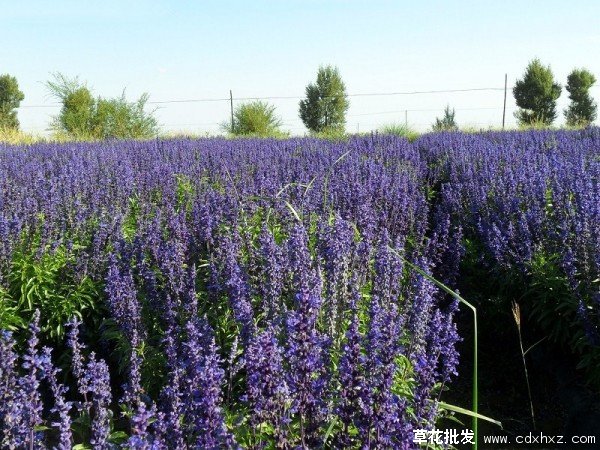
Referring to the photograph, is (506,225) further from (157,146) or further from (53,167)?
(157,146)

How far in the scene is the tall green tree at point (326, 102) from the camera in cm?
3572

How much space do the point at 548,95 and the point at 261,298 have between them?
3513 cm

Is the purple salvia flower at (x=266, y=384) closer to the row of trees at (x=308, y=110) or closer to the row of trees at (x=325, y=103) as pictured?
the row of trees at (x=308, y=110)

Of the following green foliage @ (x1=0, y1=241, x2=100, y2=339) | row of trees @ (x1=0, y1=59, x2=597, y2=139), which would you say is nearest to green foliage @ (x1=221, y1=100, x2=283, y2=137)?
row of trees @ (x1=0, y1=59, x2=597, y2=139)

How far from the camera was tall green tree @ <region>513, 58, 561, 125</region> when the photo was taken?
115 feet

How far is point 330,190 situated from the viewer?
22.9 ft

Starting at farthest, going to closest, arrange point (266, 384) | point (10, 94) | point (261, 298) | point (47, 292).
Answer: point (10, 94), point (47, 292), point (261, 298), point (266, 384)

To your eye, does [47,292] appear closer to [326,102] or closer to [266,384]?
[266,384]

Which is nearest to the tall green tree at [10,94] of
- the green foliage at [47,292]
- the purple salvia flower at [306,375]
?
the green foliage at [47,292]

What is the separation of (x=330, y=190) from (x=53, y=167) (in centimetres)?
432

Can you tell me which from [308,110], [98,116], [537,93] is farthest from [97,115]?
[537,93]

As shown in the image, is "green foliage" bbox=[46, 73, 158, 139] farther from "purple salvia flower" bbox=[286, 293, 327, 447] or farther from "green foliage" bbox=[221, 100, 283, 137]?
"purple salvia flower" bbox=[286, 293, 327, 447]

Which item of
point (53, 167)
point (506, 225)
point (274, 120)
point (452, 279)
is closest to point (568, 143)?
point (506, 225)

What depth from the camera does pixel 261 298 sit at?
402 cm
